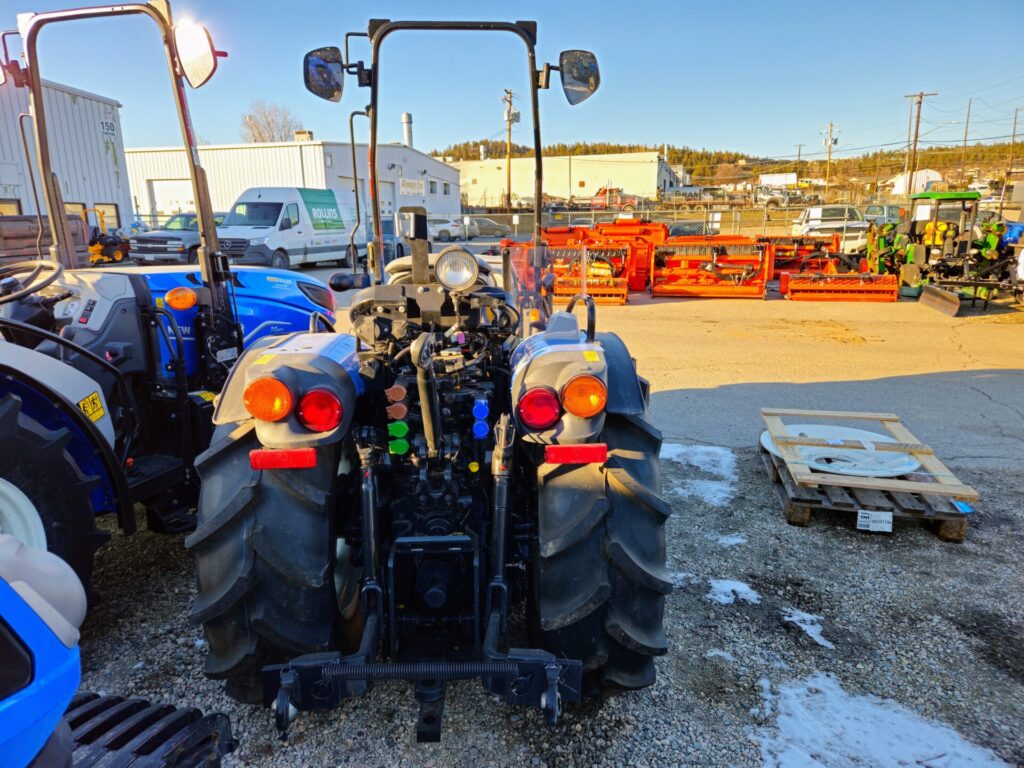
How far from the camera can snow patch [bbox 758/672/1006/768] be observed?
2.17 metres

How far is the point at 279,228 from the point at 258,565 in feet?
53.5

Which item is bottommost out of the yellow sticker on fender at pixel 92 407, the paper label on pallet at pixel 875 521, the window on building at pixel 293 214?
the paper label on pallet at pixel 875 521

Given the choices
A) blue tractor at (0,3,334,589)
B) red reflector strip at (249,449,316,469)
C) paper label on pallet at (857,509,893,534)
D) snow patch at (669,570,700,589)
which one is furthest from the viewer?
paper label on pallet at (857,509,893,534)

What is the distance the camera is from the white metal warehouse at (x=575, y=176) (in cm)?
6569

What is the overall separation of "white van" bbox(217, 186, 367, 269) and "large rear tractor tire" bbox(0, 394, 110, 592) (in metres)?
13.9

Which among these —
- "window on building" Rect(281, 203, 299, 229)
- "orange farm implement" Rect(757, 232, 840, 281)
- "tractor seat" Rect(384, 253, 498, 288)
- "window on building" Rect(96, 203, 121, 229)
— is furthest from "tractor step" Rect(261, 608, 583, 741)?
"window on building" Rect(96, 203, 121, 229)

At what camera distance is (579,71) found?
9.92 ft

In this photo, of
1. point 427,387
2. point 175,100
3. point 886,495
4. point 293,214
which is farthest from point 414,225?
point 293,214

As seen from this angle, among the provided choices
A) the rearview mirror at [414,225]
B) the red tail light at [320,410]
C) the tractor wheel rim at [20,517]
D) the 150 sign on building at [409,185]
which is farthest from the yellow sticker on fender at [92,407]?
the 150 sign on building at [409,185]

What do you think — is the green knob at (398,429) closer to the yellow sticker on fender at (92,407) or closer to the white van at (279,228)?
the yellow sticker on fender at (92,407)

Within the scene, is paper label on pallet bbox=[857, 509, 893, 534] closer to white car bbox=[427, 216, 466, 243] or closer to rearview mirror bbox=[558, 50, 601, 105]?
rearview mirror bbox=[558, 50, 601, 105]

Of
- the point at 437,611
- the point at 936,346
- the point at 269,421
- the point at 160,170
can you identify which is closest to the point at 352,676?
the point at 437,611

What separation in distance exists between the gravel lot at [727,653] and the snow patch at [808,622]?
2 cm

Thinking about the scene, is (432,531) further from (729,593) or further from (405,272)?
(729,593)
